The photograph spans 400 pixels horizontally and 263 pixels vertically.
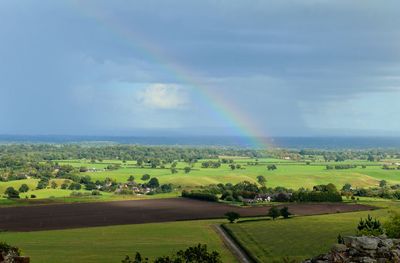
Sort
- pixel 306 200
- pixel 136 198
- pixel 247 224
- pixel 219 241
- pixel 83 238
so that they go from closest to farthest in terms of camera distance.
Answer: pixel 219 241
pixel 83 238
pixel 247 224
pixel 306 200
pixel 136 198

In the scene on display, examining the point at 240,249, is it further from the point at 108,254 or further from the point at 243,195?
the point at 243,195

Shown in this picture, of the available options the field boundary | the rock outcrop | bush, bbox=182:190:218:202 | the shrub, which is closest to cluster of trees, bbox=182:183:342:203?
bush, bbox=182:190:218:202

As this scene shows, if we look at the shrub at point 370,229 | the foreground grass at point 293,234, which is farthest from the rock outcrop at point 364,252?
the foreground grass at point 293,234

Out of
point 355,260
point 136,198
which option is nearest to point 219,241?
point 355,260

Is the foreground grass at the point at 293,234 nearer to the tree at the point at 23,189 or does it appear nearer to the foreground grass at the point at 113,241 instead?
the foreground grass at the point at 113,241

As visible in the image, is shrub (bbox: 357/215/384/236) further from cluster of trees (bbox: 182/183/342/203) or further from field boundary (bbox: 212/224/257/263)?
cluster of trees (bbox: 182/183/342/203)

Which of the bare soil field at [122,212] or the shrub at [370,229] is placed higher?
the shrub at [370,229]
